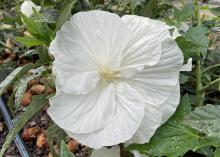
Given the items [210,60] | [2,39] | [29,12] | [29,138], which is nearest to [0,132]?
[29,138]

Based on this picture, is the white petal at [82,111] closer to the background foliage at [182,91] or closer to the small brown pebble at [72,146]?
the background foliage at [182,91]

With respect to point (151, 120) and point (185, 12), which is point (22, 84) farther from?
point (185, 12)

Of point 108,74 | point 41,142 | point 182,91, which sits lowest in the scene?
point 41,142

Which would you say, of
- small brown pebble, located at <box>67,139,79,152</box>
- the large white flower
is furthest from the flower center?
small brown pebble, located at <box>67,139,79,152</box>

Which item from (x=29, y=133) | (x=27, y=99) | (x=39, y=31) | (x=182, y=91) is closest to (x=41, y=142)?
(x=29, y=133)

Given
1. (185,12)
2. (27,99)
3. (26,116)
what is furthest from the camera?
(27,99)

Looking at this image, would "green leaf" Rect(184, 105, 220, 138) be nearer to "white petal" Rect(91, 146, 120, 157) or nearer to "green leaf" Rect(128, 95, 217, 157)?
"green leaf" Rect(128, 95, 217, 157)

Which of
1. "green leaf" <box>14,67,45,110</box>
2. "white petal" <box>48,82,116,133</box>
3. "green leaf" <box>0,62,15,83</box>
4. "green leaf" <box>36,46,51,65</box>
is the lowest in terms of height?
"green leaf" <box>0,62,15,83</box>
